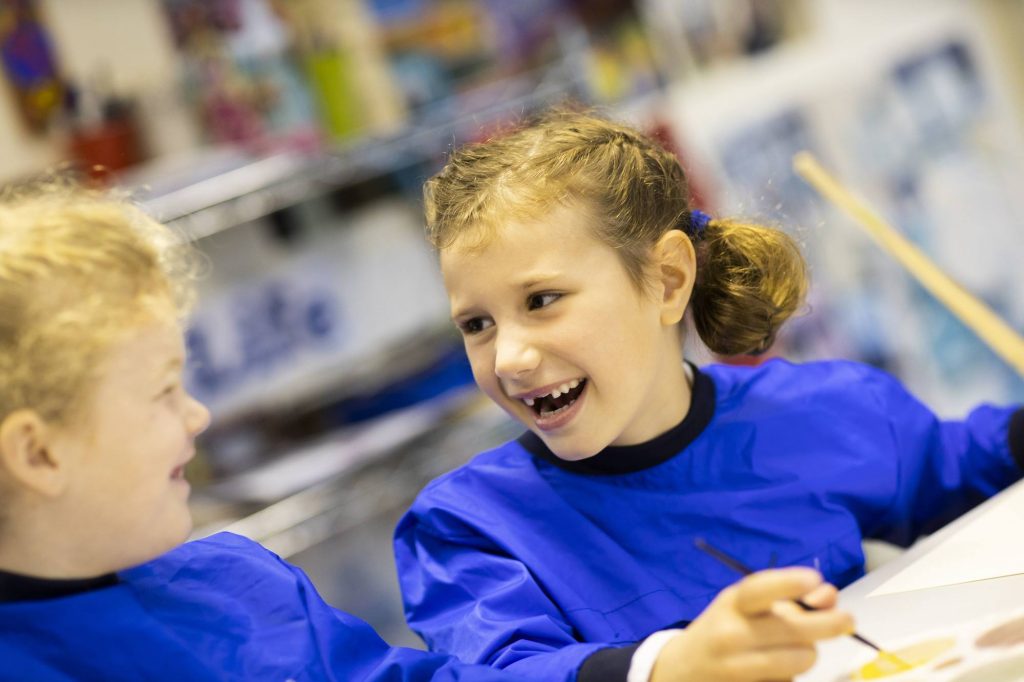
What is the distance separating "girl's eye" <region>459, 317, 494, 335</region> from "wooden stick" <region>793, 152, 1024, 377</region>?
51 centimetres

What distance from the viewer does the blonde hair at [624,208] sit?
39.0 inches

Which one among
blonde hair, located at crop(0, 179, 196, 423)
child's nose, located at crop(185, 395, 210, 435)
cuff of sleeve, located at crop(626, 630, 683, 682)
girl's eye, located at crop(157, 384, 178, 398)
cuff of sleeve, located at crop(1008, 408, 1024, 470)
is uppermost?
blonde hair, located at crop(0, 179, 196, 423)

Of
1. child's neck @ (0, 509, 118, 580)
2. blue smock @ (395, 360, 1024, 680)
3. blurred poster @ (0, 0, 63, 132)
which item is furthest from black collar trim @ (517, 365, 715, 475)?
blurred poster @ (0, 0, 63, 132)

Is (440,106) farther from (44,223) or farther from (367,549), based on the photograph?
(44,223)

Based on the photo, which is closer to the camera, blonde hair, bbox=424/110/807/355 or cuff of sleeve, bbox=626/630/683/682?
cuff of sleeve, bbox=626/630/683/682

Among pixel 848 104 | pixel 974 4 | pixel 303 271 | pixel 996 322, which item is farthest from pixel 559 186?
pixel 974 4

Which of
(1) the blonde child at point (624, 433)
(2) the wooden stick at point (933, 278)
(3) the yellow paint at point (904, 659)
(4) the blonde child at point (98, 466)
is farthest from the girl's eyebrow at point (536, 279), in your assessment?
(2) the wooden stick at point (933, 278)

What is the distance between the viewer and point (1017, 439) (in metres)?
1.14

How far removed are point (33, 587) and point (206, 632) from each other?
0.13 m

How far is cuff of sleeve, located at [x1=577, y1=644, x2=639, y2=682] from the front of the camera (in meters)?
0.78

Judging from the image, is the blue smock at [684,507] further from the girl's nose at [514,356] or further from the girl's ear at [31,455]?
the girl's ear at [31,455]

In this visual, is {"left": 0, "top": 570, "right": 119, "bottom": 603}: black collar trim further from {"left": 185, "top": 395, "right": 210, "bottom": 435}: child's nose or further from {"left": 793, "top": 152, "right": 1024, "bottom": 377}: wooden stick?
{"left": 793, "top": 152, "right": 1024, "bottom": 377}: wooden stick

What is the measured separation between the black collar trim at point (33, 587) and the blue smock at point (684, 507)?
1.00 ft

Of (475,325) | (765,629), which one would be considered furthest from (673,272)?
(765,629)
